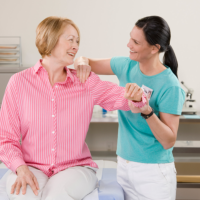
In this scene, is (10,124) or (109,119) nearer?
(10,124)

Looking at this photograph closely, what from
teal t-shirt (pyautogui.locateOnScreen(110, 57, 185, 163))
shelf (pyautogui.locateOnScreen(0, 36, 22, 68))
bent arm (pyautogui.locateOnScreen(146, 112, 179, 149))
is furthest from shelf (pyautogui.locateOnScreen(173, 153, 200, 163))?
shelf (pyautogui.locateOnScreen(0, 36, 22, 68))

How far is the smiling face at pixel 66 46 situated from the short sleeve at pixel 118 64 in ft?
1.28

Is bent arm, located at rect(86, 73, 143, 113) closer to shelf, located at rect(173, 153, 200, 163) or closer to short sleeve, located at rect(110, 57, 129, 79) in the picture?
short sleeve, located at rect(110, 57, 129, 79)

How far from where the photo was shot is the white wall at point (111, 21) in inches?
125

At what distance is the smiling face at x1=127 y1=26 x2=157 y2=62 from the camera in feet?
4.76

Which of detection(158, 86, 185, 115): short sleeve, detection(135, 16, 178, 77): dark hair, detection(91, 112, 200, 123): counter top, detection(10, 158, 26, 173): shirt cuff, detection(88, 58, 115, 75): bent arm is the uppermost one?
detection(135, 16, 178, 77): dark hair

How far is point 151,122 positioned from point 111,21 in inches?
86.5

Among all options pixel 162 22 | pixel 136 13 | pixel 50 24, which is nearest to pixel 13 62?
pixel 136 13

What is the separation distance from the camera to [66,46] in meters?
1.40

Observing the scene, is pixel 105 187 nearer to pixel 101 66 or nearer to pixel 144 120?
pixel 144 120

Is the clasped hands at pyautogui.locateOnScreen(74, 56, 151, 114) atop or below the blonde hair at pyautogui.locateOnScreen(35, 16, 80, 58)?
below

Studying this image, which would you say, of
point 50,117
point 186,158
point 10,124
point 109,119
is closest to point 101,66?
point 50,117

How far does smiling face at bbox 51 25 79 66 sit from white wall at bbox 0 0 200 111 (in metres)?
1.90

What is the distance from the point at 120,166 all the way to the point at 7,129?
0.70 meters
